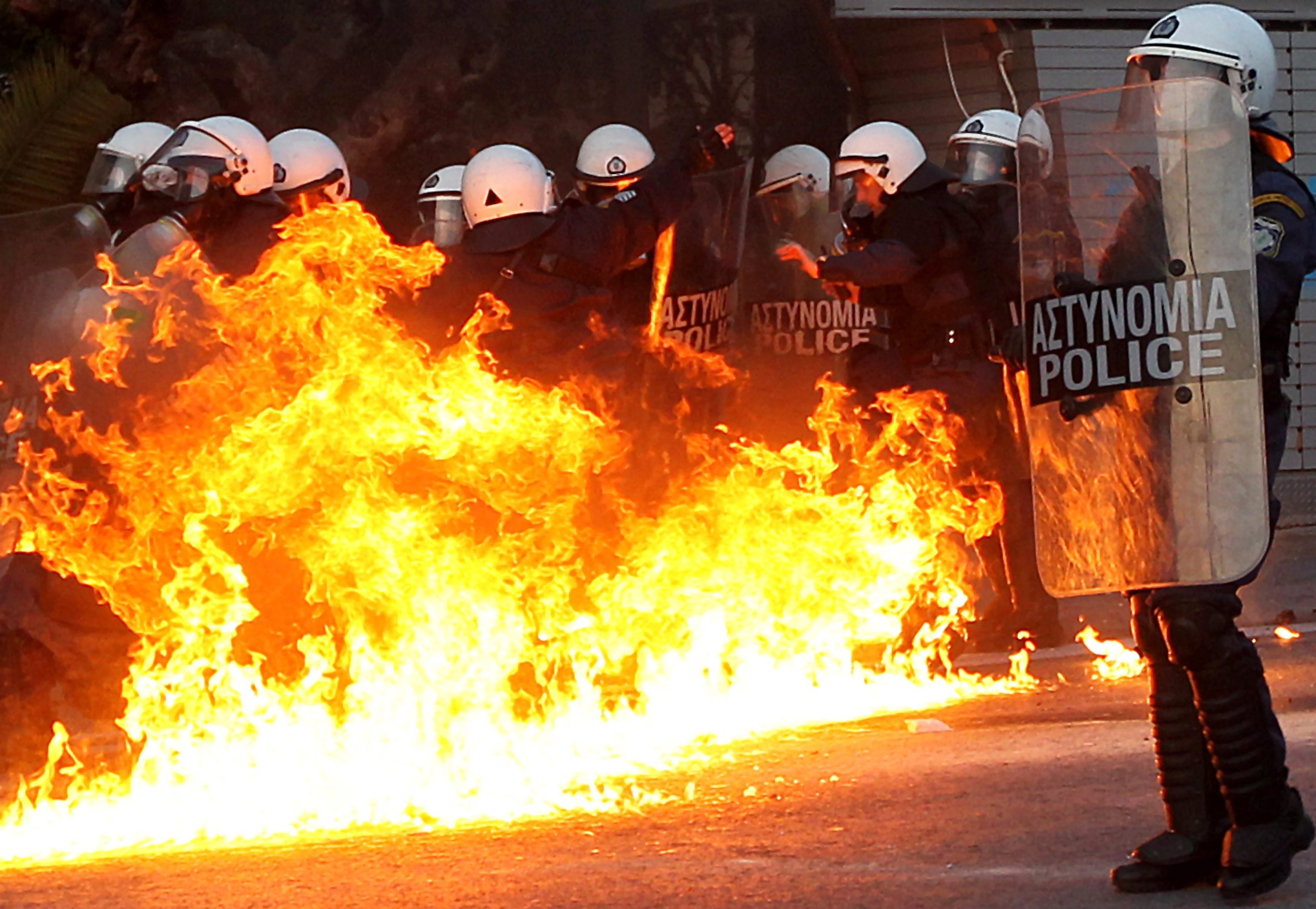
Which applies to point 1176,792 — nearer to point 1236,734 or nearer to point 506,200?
point 1236,734

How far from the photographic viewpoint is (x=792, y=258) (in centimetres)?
912

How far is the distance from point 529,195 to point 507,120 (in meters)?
7.63

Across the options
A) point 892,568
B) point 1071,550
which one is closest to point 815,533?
point 892,568

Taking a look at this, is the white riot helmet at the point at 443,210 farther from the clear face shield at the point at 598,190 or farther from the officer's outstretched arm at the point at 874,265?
Answer: the officer's outstretched arm at the point at 874,265

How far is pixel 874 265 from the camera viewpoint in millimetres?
8211

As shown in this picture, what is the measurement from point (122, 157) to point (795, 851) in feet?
14.9

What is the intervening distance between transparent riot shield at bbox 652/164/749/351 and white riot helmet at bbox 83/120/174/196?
219 cm

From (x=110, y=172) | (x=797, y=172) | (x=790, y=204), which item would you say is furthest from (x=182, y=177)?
(x=797, y=172)

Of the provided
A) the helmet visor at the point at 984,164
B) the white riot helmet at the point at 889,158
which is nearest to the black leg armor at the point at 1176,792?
the white riot helmet at the point at 889,158

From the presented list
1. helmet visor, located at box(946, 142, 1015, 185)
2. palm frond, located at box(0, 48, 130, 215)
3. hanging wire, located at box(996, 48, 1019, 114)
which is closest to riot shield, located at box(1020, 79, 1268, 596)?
helmet visor, located at box(946, 142, 1015, 185)

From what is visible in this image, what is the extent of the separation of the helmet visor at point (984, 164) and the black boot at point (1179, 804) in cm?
457

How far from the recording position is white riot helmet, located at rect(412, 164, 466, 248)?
31.0 feet

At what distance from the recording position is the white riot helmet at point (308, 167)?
345 inches

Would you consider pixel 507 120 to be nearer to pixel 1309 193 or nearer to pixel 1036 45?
pixel 1036 45
